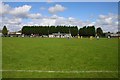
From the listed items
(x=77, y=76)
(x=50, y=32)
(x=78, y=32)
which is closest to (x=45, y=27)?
(x=50, y=32)

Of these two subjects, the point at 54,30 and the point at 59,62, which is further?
the point at 54,30

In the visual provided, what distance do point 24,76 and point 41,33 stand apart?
545ft

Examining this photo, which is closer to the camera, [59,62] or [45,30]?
[59,62]

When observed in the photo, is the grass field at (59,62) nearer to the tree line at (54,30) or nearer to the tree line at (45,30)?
the tree line at (54,30)

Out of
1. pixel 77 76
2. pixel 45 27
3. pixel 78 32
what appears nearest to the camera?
pixel 77 76

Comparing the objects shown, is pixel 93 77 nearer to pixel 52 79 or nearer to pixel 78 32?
pixel 52 79

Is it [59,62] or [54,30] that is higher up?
[54,30]

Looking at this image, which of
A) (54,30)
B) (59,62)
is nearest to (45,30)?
(54,30)

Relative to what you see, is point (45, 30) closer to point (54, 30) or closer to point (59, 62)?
point (54, 30)

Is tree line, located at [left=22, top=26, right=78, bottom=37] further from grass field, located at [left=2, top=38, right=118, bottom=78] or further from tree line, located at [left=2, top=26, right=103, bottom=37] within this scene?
A: grass field, located at [left=2, top=38, right=118, bottom=78]

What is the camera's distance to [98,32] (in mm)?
180125

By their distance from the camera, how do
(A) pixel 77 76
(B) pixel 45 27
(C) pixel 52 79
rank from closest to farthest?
(C) pixel 52 79, (A) pixel 77 76, (B) pixel 45 27

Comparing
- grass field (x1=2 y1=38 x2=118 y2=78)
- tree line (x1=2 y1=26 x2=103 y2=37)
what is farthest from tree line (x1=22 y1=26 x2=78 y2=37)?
grass field (x1=2 y1=38 x2=118 y2=78)

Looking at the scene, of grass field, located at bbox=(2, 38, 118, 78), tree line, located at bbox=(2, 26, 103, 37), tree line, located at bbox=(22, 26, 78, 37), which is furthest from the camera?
tree line, located at bbox=(22, 26, 78, 37)
